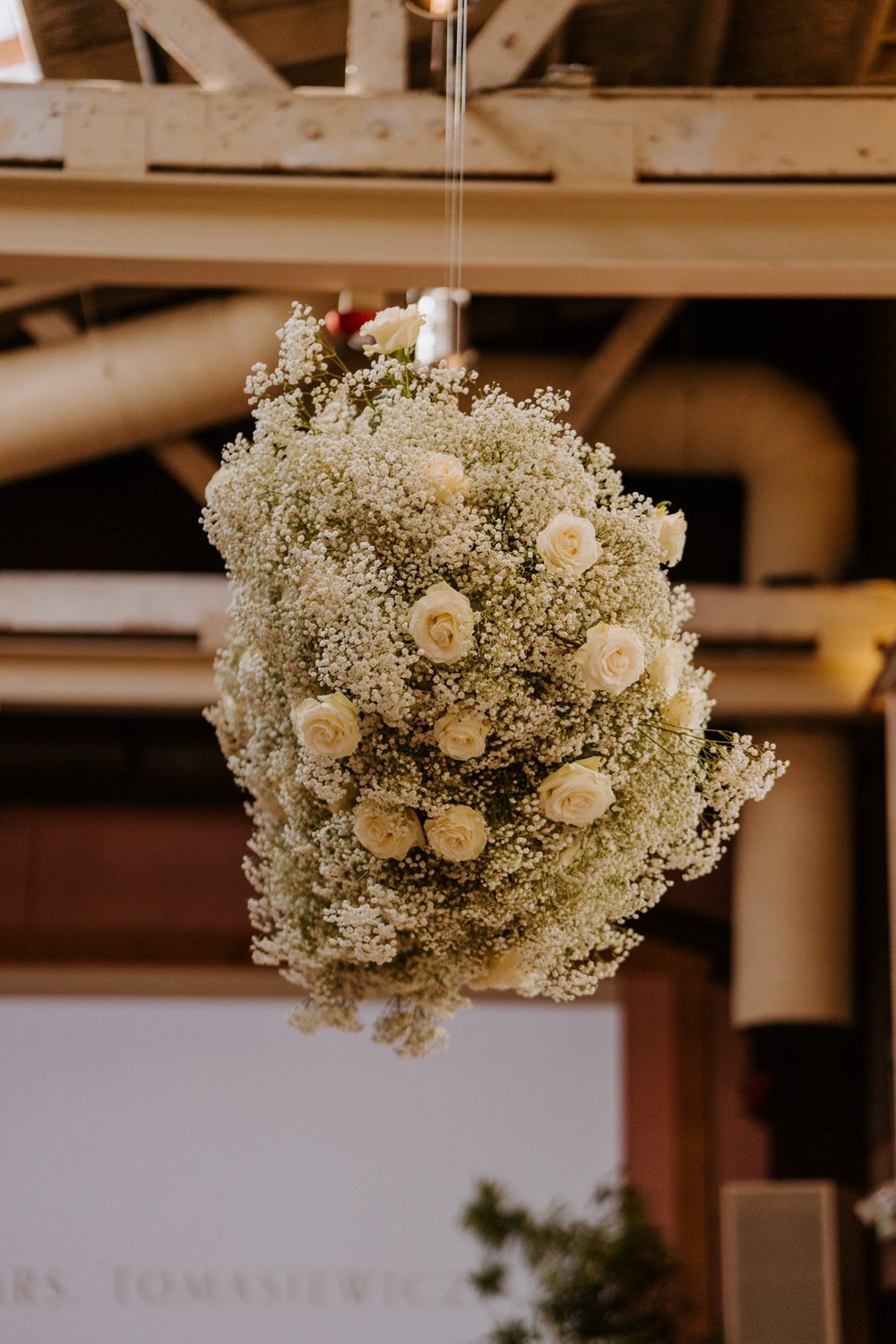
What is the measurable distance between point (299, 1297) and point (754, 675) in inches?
182

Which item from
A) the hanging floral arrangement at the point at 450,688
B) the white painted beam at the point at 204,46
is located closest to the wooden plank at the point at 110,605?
the white painted beam at the point at 204,46

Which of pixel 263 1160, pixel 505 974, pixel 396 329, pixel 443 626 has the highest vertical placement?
pixel 396 329

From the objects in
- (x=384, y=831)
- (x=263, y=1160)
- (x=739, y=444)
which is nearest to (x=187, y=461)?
(x=739, y=444)

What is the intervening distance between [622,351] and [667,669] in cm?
377

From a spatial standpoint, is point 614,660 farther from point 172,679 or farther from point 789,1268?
point 789,1268

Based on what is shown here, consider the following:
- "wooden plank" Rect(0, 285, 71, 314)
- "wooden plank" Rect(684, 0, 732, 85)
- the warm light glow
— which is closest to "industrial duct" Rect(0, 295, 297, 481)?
"wooden plank" Rect(0, 285, 71, 314)

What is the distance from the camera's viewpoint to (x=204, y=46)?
3164 mm

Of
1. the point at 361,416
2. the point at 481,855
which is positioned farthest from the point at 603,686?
the point at 361,416

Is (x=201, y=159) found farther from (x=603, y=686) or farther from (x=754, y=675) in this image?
(x=754, y=675)

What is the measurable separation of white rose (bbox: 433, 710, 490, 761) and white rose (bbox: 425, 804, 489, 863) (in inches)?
3.0

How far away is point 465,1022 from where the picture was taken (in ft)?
29.5

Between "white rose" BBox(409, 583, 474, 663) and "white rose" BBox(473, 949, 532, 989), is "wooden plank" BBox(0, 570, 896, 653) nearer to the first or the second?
"white rose" BBox(473, 949, 532, 989)

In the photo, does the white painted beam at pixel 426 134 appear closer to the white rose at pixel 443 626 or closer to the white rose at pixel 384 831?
the white rose at pixel 443 626

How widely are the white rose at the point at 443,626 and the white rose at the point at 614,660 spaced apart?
163 mm
